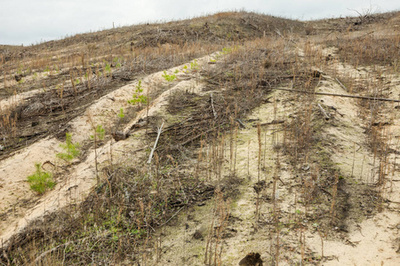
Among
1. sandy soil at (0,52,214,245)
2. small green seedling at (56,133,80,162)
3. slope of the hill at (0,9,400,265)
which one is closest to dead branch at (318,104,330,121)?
slope of the hill at (0,9,400,265)

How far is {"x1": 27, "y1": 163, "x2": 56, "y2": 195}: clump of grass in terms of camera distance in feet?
12.5

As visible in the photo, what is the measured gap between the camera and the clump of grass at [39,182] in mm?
3805

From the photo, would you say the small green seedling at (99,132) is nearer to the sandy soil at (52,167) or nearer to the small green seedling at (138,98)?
the sandy soil at (52,167)

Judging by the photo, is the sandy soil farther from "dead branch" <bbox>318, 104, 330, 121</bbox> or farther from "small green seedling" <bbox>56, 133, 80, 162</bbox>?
"dead branch" <bbox>318, 104, 330, 121</bbox>

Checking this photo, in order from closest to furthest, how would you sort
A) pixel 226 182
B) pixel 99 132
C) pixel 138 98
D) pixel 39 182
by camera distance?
pixel 226 182 → pixel 39 182 → pixel 99 132 → pixel 138 98

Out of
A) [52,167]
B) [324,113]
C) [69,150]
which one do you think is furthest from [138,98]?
[324,113]

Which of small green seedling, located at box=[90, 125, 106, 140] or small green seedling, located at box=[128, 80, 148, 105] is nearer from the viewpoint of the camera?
small green seedling, located at box=[90, 125, 106, 140]

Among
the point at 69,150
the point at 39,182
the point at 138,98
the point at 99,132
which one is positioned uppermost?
the point at 138,98

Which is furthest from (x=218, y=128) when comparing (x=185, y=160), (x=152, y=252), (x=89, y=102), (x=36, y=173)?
(x=89, y=102)

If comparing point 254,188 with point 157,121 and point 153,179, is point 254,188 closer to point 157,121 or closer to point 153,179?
point 153,179

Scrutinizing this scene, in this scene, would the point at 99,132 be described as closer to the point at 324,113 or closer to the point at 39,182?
the point at 39,182

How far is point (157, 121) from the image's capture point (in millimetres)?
4984

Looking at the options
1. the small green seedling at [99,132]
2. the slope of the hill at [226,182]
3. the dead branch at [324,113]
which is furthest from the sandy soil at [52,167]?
the dead branch at [324,113]

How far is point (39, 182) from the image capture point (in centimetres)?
385
